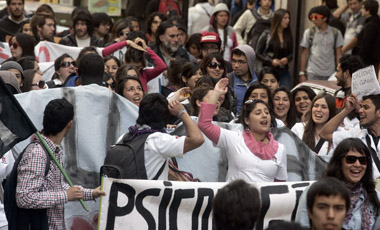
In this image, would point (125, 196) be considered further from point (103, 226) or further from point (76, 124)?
point (76, 124)

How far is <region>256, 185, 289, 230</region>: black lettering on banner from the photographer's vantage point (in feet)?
24.8

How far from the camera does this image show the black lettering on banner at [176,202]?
760 cm

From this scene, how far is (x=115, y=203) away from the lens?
293 inches

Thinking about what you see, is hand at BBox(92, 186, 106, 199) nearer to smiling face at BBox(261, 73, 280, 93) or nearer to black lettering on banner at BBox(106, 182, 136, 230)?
black lettering on banner at BBox(106, 182, 136, 230)

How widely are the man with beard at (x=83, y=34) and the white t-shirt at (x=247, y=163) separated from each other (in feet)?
20.0

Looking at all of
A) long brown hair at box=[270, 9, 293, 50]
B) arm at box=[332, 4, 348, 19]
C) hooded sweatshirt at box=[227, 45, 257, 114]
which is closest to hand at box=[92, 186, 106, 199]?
hooded sweatshirt at box=[227, 45, 257, 114]

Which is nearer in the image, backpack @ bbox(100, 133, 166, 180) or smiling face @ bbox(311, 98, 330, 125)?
backpack @ bbox(100, 133, 166, 180)

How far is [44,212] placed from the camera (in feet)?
23.3

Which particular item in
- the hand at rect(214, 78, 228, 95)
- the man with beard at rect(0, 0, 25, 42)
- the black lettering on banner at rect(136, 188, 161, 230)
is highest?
the man with beard at rect(0, 0, 25, 42)

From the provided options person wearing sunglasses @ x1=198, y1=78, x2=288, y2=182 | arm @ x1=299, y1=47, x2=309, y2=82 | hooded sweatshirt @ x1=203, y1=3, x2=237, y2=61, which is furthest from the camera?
arm @ x1=299, y1=47, x2=309, y2=82

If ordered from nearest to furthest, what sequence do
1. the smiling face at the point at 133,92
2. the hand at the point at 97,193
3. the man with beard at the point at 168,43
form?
the hand at the point at 97,193 < the smiling face at the point at 133,92 < the man with beard at the point at 168,43

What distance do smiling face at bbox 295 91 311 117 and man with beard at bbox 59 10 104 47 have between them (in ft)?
12.9

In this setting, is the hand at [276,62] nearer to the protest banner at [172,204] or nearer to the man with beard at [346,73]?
the man with beard at [346,73]

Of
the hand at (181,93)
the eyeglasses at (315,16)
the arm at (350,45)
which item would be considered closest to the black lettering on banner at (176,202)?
the hand at (181,93)
